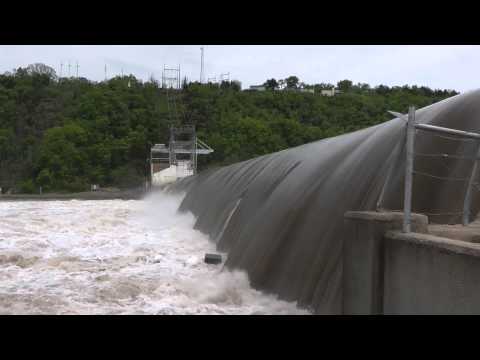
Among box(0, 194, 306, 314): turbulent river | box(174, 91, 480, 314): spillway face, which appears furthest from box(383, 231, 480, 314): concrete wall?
box(0, 194, 306, 314): turbulent river

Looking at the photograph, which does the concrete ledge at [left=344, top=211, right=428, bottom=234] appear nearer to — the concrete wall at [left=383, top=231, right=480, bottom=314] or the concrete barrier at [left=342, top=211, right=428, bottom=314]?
the concrete barrier at [left=342, top=211, right=428, bottom=314]

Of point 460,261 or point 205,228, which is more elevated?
point 460,261

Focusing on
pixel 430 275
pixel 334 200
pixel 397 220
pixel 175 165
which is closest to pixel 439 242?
pixel 430 275

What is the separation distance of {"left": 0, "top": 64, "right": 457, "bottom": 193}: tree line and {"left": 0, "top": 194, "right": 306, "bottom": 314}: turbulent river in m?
36.8

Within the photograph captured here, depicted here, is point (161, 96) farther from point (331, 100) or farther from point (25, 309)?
point (25, 309)

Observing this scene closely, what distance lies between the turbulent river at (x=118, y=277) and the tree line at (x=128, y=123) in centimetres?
3684

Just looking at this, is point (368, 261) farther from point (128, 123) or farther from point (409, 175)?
point (128, 123)

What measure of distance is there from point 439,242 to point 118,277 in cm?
599

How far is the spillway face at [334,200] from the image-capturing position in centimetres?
490

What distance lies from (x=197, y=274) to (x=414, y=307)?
5.18m

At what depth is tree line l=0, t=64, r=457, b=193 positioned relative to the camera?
174 ft

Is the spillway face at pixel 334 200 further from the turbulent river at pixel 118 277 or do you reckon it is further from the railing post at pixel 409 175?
the turbulent river at pixel 118 277

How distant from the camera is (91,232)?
549 inches
